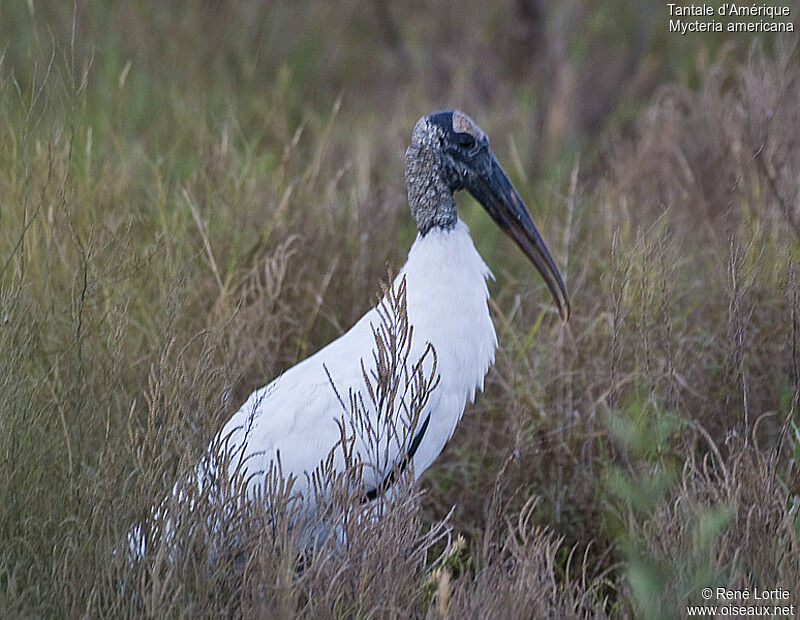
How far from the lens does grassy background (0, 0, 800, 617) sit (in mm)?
2096

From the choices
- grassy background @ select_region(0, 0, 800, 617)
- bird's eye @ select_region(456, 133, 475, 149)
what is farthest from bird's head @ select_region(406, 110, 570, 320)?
grassy background @ select_region(0, 0, 800, 617)

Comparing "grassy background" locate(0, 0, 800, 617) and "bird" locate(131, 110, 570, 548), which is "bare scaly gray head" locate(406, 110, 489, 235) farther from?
"grassy background" locate(0, 0, 800, 617)

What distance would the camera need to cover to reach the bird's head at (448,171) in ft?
9.18

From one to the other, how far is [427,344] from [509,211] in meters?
0.59

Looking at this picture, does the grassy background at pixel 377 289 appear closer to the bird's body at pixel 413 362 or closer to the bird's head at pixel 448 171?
the bird's body at pixel 413 362

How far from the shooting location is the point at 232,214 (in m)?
3.51

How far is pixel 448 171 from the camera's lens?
2.83m

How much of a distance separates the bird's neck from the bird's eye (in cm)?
7

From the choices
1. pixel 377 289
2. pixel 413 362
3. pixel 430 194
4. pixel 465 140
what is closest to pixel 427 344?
pixel 413 362

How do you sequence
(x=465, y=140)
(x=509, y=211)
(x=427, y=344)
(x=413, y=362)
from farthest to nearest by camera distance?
1. (x=509, y=211)
2. (x=465, y=140)
3. (x=413, y=362)
4. (x=427, y=344)

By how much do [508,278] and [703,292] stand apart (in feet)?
2.32

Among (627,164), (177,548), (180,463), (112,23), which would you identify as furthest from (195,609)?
(112,23)

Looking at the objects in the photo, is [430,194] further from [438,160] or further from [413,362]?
[413,362]

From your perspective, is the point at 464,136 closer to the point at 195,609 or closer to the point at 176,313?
the point at 176,313
